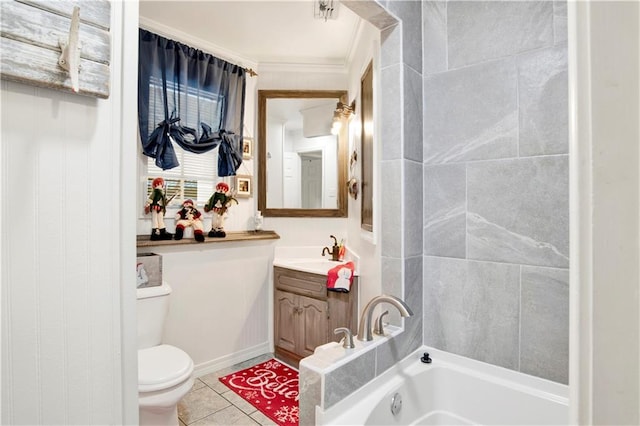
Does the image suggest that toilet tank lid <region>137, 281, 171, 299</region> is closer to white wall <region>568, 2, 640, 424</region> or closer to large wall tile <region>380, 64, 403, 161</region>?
large wall tile <region>380, 64, 403, 161</region>

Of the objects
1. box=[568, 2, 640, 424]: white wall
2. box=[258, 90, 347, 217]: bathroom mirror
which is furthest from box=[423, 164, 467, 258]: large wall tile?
box=[568, 2, 640, 424]: white wall

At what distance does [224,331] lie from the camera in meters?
2.70

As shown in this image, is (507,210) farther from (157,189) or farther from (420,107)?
(157,189)

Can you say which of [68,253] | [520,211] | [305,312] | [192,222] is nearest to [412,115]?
[520,211]

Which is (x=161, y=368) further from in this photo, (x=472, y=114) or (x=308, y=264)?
(x=472, y=114)

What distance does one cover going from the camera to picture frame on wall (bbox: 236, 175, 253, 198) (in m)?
3.01

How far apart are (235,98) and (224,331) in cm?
202

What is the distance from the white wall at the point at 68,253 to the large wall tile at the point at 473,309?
1.45 m

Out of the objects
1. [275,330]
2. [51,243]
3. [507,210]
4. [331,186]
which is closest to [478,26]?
[507,210]

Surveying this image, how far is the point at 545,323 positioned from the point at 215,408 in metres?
2.00

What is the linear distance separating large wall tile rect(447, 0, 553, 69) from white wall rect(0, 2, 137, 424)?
1.54 metres

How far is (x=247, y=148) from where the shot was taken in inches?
120

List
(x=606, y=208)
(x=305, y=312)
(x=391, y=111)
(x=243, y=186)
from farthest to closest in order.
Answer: (x=243, y=186) → (x=305, y=312) → (x=391, y=111) → (x=606, y=208)

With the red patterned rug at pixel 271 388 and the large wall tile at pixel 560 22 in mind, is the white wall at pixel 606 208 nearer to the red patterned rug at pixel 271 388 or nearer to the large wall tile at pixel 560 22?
the large wall tile at pixel 560 22
